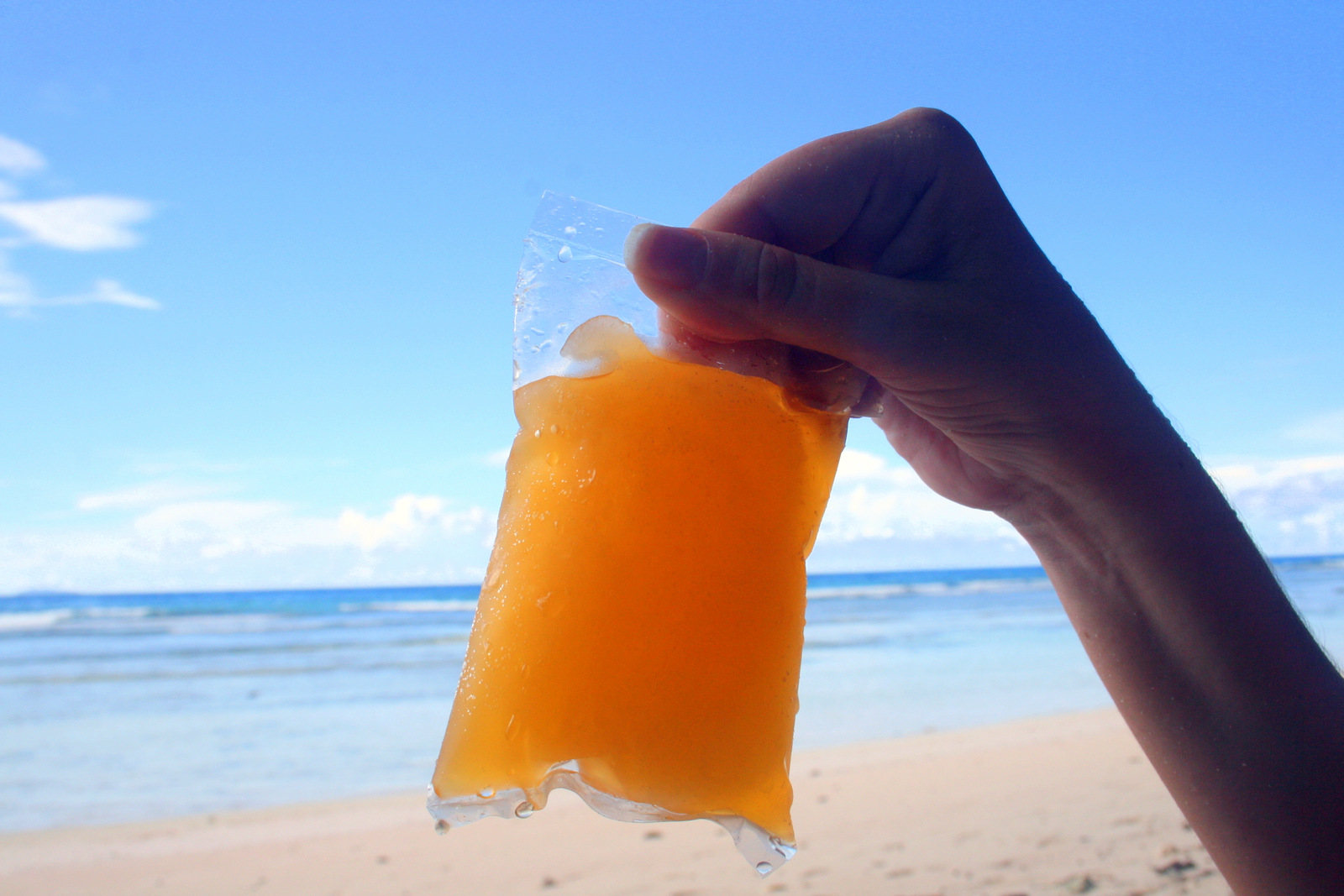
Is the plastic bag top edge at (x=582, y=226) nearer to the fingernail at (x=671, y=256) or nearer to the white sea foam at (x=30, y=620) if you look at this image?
the fingernail at (x=671, y=256)

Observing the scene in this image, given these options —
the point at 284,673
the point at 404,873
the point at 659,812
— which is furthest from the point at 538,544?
the point at 284,673

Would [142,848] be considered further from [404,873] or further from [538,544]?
[538,544]

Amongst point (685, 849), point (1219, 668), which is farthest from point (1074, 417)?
point (685, 849)

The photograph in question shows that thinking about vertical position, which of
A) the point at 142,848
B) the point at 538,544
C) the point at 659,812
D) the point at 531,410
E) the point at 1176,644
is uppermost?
the point at 531,410

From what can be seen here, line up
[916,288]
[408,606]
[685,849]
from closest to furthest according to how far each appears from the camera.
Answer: [916,288] → [685,849] → [408,606]

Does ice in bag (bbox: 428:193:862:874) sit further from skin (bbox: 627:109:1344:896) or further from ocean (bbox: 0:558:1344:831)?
ocean (bbox: 0:558:1344:831)

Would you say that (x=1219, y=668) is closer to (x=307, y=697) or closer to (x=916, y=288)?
(x=916, y=288)

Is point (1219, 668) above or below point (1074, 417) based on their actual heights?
below

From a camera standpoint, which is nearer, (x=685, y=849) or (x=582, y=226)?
(x=582, y=226)
